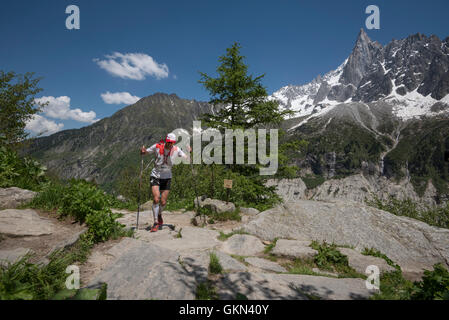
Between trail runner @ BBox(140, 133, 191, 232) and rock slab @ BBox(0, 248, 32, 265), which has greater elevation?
trail runner @ BBox(140, 133, 191, 232)

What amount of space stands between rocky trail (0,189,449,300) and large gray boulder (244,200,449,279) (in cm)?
3

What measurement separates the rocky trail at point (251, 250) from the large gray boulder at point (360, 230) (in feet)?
0.09

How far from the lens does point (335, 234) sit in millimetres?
7004

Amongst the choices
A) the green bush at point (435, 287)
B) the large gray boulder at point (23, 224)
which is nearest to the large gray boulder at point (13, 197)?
the large gray boulder at point (23, 224)

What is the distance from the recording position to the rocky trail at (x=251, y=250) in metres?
3.23

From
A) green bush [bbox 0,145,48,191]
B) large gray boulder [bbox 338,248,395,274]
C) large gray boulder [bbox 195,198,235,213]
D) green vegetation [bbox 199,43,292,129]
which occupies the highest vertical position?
green vegetation [bbox 199,43,292,129]

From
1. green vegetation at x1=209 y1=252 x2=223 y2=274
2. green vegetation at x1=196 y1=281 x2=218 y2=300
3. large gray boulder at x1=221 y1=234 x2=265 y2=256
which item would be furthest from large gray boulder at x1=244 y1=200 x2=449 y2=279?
green vegetation at x1=196 y1=281 x2=218 y2=300

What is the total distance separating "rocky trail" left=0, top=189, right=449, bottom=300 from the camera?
3227mm

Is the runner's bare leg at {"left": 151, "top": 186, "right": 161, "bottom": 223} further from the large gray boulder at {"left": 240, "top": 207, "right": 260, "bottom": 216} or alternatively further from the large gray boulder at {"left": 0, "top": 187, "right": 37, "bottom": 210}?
the large gray boulder at {"left": 240, "top": 207, "right": 260, "bottom": 216}

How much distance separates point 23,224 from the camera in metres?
4.96
